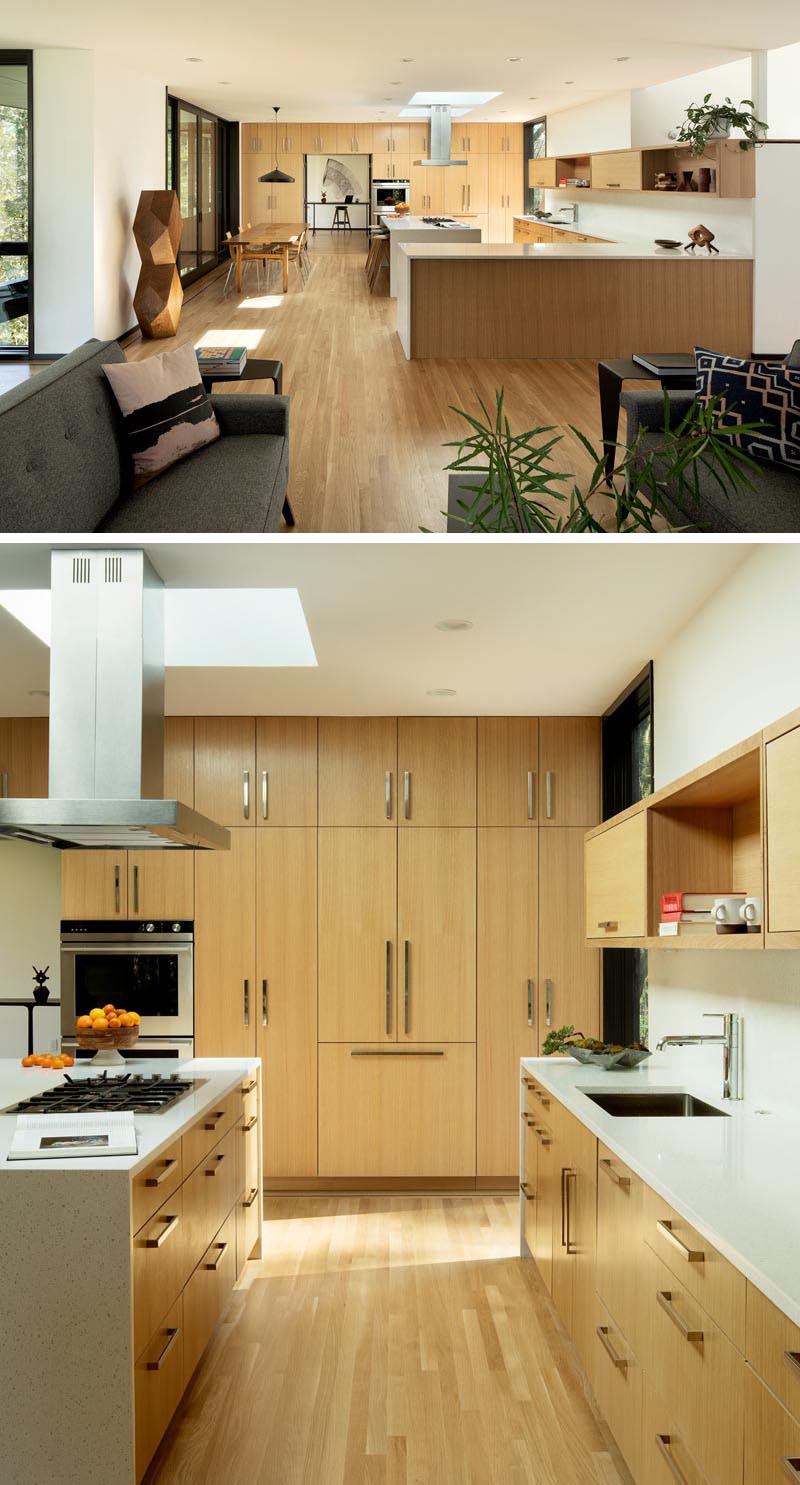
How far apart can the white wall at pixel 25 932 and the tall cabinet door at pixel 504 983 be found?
2645 mm

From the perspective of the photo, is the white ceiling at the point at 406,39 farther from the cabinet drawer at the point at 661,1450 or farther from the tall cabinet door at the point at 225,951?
the cabinet drawer at the point at 661,1450

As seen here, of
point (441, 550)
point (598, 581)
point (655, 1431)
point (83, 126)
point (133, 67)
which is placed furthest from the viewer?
point (133, 67)

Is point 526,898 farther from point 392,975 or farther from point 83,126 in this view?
point 83,126

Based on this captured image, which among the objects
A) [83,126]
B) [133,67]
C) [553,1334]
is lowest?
[553,1334]

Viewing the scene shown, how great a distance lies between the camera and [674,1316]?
2461 millimetres

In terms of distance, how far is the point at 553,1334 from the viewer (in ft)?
14.2

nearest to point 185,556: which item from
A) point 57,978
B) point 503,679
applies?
point 503,679

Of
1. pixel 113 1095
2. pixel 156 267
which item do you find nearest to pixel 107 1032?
pixel 113 1095

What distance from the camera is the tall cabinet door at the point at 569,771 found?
22.4 ft

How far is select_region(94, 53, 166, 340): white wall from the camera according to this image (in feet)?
30.7

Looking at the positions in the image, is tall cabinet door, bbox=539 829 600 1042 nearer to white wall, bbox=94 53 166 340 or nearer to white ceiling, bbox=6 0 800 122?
white ceiling, bbox=6 0 800 122

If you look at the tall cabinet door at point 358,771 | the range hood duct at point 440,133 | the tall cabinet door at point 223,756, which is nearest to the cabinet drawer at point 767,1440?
the tall cabinet door at point 358,771

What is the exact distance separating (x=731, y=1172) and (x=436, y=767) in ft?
14.1

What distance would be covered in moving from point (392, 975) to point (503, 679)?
1958mm
